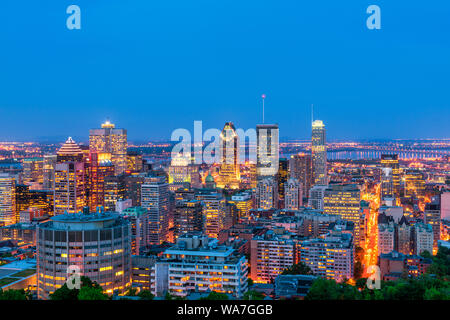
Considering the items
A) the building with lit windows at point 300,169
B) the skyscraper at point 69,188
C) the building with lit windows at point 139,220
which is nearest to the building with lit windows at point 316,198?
the building with lit windows at point 300,169

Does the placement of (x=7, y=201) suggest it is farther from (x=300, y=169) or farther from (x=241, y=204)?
(x=300, y=169)

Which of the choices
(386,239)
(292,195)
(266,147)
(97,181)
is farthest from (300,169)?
(386,239)

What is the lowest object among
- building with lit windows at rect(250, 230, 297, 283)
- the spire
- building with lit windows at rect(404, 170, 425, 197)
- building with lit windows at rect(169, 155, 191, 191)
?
building with lit windows at rect(250, 230, 297, 283)

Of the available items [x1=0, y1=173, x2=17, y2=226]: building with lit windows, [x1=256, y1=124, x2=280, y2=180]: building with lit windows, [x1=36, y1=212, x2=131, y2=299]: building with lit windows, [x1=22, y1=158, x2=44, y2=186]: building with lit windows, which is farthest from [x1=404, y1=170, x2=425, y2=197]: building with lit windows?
[x1=36, y1=212, x2=131, y2=299]: building with lit windows

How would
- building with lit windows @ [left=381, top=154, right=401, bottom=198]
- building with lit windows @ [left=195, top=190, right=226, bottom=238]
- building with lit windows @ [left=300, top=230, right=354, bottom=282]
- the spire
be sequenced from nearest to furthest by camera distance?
1. building with lit windows @ [left=300, top=230, right=354, bottom=282]
2. building with lit windows @ [left=195, top=190, right=226, bottom=238]
3. the spire
4. building with lit windows @ [left=381, top=154, right=401, bottom=198]

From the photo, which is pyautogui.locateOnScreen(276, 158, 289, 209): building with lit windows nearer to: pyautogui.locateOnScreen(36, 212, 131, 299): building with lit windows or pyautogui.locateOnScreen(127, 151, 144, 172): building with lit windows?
pyautogui.locateOnScreen(127, 151, 144, 172): building with lit windows

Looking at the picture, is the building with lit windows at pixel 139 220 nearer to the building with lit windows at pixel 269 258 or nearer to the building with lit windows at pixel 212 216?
the building with lit windows at pixel 212 216
